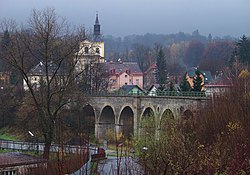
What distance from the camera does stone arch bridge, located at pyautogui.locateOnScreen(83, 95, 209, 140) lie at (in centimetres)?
4263

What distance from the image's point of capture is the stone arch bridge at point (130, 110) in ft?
140

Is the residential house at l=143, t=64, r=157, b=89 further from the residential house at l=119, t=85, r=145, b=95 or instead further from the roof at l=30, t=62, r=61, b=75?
the roof at l=30, t=62, r=61, b=75

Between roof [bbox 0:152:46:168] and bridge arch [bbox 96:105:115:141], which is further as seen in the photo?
bridge arch [bbox 96:105:115:141]

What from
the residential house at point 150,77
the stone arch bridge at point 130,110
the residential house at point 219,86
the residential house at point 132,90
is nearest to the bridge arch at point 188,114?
the stone arch bridge at point 130,110

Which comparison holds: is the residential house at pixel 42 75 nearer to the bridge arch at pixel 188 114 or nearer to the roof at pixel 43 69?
the roof at pixel 43 69

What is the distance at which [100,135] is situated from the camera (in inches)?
2239

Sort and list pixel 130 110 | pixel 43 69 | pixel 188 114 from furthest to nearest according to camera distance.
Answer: pixel 43 69, pixel 130 110, pixel 188 114

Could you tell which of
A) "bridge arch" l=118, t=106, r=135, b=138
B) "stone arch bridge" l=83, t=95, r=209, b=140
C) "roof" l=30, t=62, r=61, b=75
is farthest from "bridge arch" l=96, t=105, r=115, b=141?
"roof" l=30, t=62, r=61, b=75

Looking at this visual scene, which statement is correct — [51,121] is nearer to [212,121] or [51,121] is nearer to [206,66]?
[212,121]

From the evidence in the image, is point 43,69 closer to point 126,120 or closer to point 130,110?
→ point 126,120

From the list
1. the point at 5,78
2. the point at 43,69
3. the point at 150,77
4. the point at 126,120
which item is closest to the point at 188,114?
the point at 126,120

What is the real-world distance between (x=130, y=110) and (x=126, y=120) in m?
1.63

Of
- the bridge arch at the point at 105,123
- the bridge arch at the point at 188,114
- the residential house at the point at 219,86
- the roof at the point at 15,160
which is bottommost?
the roof at the point at 15,160

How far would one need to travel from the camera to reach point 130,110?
175ft
